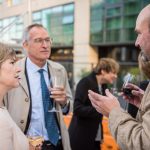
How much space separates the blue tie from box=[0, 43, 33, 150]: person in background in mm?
568

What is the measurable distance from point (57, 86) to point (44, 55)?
0.39 m

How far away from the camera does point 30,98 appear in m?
2.70

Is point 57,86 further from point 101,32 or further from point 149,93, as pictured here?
point 101,32

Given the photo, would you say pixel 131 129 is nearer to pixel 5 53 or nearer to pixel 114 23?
pixel 5 53

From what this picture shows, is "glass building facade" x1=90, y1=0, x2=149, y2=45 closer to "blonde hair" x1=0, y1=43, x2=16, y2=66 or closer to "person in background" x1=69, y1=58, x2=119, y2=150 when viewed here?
"person in background" x1=69, y1=58, x2=119, y2=150

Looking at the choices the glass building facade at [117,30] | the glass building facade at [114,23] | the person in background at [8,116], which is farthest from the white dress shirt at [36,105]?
the glass building facade at [114,23]

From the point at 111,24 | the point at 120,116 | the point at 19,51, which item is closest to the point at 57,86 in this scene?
the point at 120,116

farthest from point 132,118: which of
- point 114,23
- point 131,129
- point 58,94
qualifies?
point 114,23

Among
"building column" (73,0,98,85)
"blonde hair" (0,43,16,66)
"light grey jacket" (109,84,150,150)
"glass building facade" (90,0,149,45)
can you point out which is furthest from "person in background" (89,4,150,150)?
"glass building facade" (90,0,149,45)

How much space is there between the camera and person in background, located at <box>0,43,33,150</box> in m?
1.99

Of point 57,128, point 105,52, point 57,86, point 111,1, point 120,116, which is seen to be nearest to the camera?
point 120,116

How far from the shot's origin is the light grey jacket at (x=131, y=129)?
161cm

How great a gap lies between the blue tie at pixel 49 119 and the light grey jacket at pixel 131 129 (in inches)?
41.7

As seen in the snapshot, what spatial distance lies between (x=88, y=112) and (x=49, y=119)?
37.5 inches
